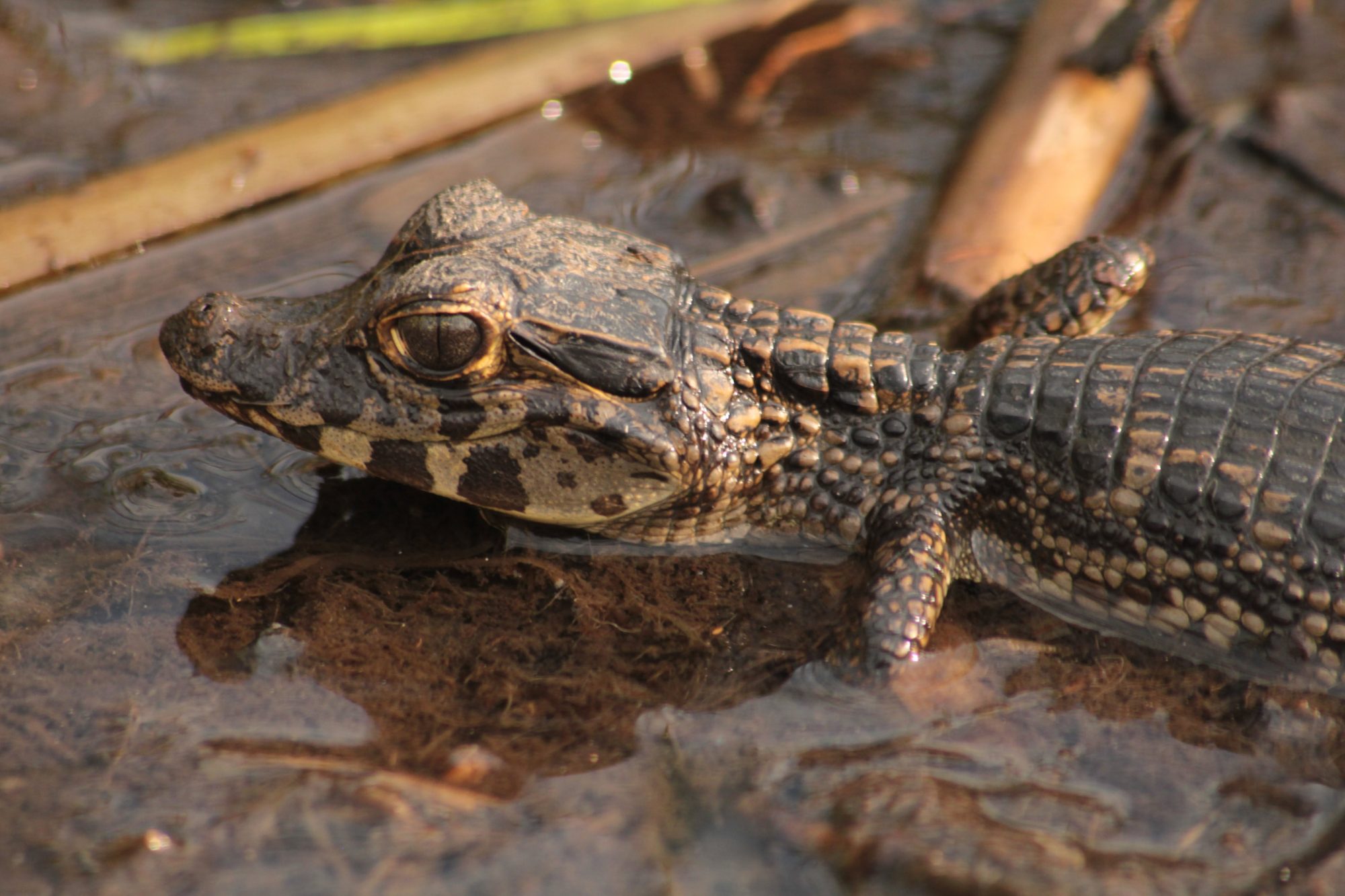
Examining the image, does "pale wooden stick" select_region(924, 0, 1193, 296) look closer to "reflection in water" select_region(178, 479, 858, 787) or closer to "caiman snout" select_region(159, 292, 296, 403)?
"reflection in water" select_region(178, 479, 858, 787)

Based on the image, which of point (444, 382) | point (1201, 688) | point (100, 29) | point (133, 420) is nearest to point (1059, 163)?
point (1201, 688)

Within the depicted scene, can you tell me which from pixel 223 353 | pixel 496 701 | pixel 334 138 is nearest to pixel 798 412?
pixel 496 701

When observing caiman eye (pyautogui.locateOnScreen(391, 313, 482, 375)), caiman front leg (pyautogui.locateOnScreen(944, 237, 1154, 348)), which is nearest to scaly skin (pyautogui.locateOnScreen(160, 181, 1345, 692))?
caiman eye (pyautogui.locateOnScreen(391, 313, 482, 375))

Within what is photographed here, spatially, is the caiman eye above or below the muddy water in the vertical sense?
above

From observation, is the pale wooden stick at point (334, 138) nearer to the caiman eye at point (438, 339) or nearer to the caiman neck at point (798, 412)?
the caiman eye at point (438, 339)

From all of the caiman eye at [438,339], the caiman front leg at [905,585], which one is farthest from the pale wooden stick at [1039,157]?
the caiman eye at [438,339]

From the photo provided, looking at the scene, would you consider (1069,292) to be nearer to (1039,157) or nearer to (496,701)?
(1039,157)
